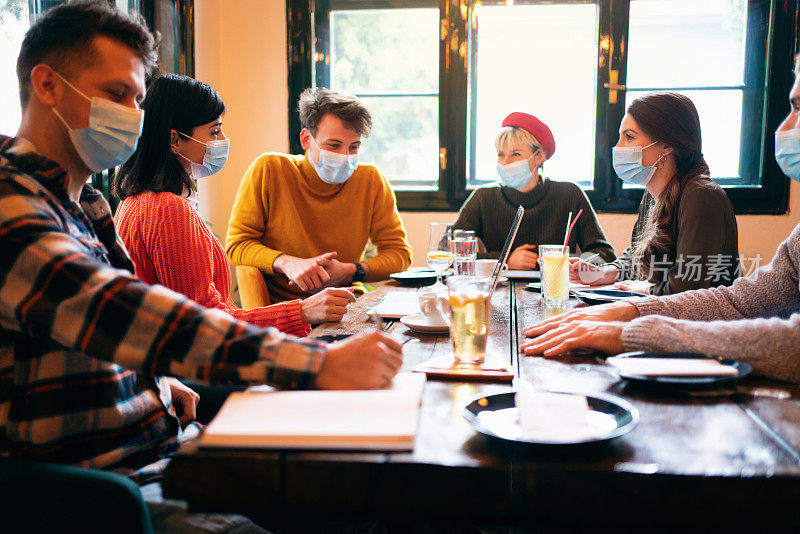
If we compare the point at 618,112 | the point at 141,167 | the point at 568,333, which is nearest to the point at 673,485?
the point at 568,333

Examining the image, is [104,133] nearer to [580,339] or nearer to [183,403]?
[183,403]

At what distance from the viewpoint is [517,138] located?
3.09 metres

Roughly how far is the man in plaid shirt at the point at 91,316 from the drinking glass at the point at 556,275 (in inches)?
35.7

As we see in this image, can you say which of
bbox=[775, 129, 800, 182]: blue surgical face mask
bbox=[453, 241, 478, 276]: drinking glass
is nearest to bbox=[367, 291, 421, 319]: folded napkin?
bbox=[453, 241, 478, 276]: drinking glass

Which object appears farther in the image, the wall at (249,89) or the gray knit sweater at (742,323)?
the wall at (249,89)

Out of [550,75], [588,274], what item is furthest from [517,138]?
[588,274]

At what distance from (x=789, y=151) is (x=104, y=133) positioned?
1.60m

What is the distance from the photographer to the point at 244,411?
78 cm

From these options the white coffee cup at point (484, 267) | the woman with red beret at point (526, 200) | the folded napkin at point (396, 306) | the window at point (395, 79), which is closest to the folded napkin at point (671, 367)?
the folded napkin at point (396, 306)

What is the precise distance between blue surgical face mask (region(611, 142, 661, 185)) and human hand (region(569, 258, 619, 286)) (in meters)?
0.47

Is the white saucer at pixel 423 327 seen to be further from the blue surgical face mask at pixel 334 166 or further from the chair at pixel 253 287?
the blue surgical face mask at pixel 334 166

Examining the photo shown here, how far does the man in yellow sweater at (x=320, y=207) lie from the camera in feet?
8.03

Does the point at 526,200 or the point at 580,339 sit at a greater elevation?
the point at 526,200

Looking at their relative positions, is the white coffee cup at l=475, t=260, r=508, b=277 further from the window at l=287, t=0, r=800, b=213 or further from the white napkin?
the window at l=287, t=0, r=800, b=213
